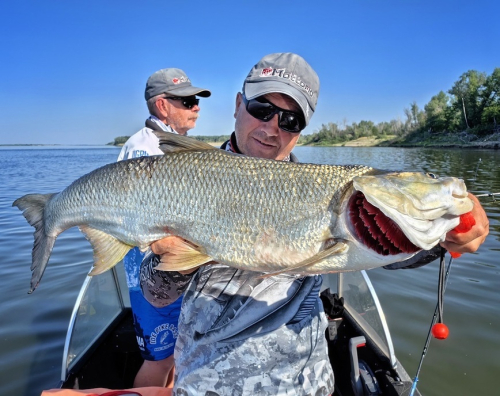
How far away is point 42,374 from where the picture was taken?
17.1 ft

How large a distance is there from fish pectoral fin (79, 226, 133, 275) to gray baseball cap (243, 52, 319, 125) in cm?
140

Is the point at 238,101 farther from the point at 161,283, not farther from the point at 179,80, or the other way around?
the point at 179,80

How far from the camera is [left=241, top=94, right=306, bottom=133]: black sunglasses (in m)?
2.65

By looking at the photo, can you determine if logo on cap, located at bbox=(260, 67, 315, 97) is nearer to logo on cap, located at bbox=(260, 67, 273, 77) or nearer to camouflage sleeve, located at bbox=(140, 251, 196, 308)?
logo on cap, located at bbox=(260, 67, 273, 77)

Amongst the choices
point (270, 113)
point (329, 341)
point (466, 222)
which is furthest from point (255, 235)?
point (329, 341)

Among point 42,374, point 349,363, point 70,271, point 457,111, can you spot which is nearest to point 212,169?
point 349,363

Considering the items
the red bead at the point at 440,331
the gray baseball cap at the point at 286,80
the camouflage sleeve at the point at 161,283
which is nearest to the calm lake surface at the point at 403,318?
the red bead at the point at 440,331

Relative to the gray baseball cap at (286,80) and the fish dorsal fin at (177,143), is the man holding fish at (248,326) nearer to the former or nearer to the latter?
the gray baseball cap at (286,80)

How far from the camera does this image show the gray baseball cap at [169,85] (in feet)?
15.7

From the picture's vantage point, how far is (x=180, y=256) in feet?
7.19

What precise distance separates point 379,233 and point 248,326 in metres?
0.90

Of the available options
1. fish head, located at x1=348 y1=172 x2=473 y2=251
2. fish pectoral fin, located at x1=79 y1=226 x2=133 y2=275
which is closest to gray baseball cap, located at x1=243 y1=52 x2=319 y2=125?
fish head, located at x1=348 y1=172 x2=473 y2=251

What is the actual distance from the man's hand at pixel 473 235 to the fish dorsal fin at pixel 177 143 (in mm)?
1545

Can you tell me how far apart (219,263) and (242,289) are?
0.23 metres
